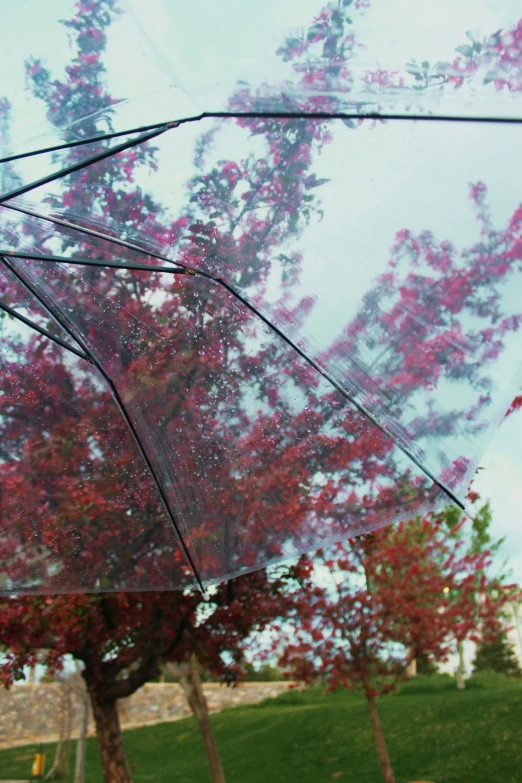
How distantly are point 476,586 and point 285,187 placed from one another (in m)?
5.24

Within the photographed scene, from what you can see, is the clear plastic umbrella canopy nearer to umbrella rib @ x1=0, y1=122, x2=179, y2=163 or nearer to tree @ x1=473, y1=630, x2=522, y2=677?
umbrella rib @ x1=0, y1=122, x2=179, y2=163

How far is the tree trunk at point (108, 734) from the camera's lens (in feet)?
17.3

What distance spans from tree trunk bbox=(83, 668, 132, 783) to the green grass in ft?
2.61

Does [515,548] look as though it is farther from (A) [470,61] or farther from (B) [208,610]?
(A) [470,61]

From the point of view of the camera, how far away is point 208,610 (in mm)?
5230

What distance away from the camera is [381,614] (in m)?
5.71

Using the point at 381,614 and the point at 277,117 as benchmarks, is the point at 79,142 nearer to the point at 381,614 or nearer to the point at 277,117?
the point at 277,117

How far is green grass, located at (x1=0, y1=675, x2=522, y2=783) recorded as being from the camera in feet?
19.1

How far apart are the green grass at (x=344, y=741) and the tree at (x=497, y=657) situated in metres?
0.10

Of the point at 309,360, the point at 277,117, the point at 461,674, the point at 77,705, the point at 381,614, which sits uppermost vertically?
the point at 277,117

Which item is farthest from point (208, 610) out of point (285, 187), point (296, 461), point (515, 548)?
point (285, 187)

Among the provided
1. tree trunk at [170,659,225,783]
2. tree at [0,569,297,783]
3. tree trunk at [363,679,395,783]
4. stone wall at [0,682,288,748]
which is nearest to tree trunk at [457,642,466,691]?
tree trunk at [363,679,395,783]

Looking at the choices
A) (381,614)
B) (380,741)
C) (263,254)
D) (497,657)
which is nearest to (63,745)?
(380,741)

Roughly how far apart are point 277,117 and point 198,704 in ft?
19.0
